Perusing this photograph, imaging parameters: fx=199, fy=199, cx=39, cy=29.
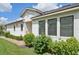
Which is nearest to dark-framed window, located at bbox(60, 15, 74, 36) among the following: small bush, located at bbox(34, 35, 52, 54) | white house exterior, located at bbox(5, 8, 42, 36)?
small bush, located at bbox(34, 35, 52, 54)

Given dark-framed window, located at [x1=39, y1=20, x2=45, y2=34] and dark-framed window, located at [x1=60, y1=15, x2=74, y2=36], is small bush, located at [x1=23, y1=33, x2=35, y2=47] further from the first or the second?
dark-framed window, located at [x1=60, y1=15, x2=74, y2=36]

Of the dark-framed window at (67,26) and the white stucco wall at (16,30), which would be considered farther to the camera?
the white stucco wall at (16,30)

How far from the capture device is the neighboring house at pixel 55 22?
3.23m

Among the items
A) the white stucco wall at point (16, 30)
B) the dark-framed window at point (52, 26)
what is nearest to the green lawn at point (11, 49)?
the white stucco wall at point (16, 30)

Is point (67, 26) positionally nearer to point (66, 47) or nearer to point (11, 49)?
point (66, 47)

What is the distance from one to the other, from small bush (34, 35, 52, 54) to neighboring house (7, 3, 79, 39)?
0.08m

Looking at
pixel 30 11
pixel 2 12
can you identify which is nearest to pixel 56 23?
pixel 30 11

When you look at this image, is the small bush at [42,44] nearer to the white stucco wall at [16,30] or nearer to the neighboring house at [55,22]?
the neighboring house at [55,22]

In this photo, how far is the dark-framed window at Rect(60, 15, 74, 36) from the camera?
325 centimetres

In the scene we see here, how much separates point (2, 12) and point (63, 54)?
1.22 m

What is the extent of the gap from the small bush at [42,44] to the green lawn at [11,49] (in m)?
0.10

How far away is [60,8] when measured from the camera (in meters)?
3.31

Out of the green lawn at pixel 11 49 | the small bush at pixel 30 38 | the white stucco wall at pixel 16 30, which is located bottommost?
the green lawn at pixel 11 49
